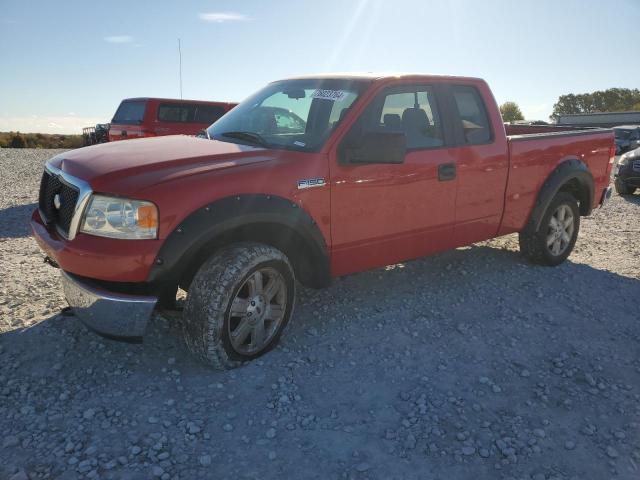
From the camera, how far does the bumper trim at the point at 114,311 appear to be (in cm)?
295

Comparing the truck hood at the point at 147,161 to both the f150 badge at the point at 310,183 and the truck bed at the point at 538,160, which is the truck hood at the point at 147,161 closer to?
the f150 badge at the point at 310,183

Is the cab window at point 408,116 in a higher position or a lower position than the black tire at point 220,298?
higher

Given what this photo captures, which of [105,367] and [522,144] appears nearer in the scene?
[105,367]

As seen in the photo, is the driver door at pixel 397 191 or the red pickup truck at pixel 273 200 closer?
the red pickup truck at pixel 273 200

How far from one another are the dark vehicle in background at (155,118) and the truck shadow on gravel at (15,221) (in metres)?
2.86

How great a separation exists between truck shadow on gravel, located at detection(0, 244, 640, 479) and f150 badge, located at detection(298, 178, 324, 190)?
3.83ft

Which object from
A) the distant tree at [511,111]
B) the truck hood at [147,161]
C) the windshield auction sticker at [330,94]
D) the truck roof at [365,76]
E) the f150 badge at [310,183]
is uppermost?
the distant tree at [511,111]

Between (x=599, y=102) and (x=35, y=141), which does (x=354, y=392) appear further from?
(x=599, y=102)

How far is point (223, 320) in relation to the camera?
10.6ft

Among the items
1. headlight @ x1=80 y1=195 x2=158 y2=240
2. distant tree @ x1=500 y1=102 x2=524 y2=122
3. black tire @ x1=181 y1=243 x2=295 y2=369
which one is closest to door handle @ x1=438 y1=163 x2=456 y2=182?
black tire @ x1=181 y1=243 x2=295 y2=369

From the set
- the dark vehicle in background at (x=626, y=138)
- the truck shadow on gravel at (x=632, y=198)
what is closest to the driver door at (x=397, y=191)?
the truck shadow on gravel at (x=632, y=198)

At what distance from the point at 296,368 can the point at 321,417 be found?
0.55 meters

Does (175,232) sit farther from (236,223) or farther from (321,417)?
(321,417)

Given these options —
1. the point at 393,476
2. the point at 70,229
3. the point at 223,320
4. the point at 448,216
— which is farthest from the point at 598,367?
the point at 70,229
